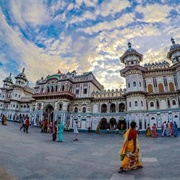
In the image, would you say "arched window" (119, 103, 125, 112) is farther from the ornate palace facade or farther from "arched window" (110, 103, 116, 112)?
"arched window" (110, 103, 116, 112)

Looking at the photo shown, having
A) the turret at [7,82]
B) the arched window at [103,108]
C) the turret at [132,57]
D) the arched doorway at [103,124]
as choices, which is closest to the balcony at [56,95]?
the arched window at [103,108]

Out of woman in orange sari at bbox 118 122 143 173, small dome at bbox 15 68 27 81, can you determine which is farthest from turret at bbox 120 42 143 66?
small dome at bbox 15 68 27 81

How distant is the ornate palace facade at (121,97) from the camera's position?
24781mm

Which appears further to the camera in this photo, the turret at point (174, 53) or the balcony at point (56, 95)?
the balcony at point (56, 95)

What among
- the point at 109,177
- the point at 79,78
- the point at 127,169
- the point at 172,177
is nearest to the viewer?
the point at 172,177

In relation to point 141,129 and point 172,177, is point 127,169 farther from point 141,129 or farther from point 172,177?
point 141,129

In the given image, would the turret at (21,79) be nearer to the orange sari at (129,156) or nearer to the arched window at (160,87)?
the arched window at (160,87)

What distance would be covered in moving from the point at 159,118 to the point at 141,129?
3.84 meters

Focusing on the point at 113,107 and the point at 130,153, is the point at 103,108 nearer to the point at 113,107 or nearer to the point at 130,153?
the point at 113,107

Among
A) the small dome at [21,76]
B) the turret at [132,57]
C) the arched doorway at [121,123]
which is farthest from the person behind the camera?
the small dome at [21,76]

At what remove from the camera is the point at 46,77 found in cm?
3494

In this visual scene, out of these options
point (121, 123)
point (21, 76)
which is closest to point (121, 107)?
point (121, 123)

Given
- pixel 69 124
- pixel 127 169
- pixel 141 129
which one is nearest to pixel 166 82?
pixel 141 129

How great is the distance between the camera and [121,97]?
28.1 meters
